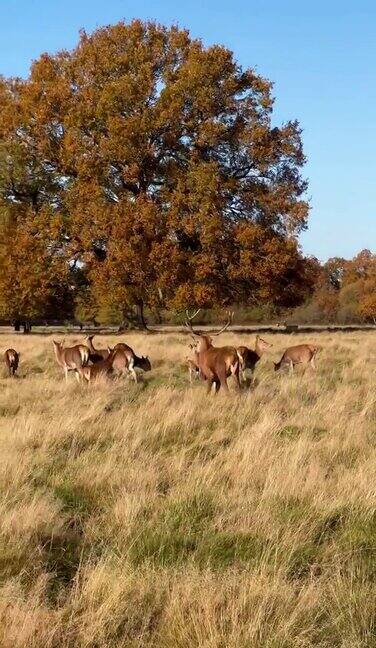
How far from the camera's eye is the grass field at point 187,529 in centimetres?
353

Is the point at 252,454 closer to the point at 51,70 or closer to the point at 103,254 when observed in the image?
the point at 103,254

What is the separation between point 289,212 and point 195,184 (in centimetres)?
456

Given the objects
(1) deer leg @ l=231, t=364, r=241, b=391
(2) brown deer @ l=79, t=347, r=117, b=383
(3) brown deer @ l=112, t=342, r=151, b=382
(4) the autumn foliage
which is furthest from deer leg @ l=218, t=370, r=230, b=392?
(4) the autumn foliage

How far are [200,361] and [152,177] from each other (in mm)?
21981

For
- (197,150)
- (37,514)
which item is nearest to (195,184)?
(197,150)

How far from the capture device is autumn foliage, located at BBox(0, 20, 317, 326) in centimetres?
3114

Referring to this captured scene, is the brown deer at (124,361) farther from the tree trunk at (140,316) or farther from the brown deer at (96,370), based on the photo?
the tree trunk at (140,316)

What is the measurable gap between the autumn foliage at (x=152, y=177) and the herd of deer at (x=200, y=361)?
550 inches

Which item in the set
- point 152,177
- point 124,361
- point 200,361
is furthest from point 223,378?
point 152,177

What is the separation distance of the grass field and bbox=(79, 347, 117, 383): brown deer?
3797mm

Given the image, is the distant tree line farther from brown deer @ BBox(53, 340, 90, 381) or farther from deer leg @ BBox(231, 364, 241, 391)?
deer leg @ BBox(231, 364, 241, 391)

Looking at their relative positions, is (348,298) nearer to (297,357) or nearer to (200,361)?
(297,357)

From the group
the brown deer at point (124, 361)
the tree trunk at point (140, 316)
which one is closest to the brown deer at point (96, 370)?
the brown deer at point (124, 361)

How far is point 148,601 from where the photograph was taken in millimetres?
3805
